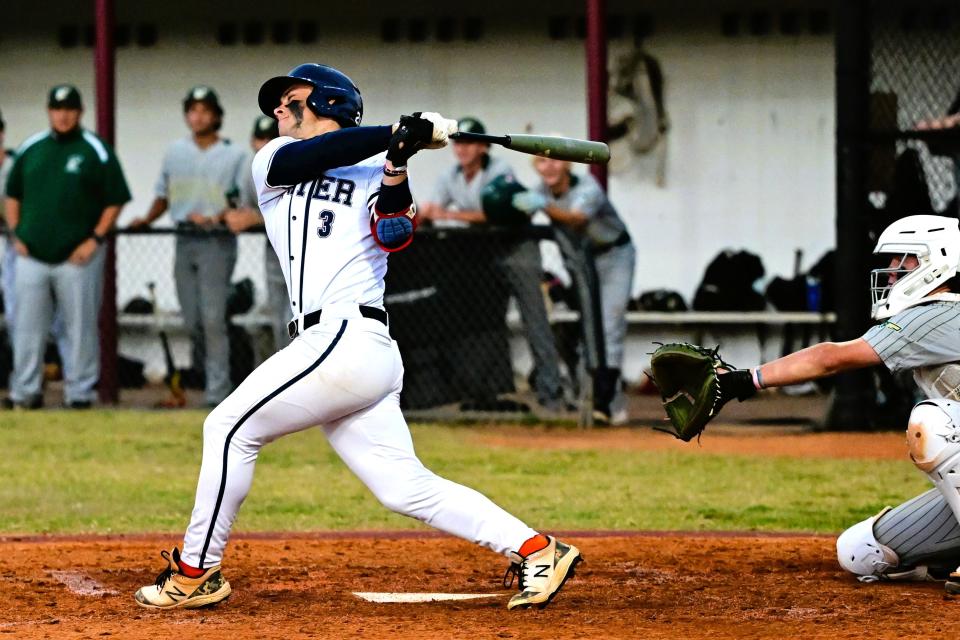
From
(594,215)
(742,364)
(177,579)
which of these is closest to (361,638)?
(177,579)

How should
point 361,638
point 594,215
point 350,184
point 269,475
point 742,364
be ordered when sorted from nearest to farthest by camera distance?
1. point 361,638
2. point 350,184
3. point 269,475
4. point 594,215
5. point 742,364

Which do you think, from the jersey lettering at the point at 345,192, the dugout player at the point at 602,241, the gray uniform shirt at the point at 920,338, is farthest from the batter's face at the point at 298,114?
the dugout player at the point at 602,241

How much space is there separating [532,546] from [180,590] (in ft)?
3.68

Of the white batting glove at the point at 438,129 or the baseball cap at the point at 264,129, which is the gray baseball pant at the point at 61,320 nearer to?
the baseball cap at the point at 264,129

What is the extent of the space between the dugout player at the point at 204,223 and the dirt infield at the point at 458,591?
4.54m

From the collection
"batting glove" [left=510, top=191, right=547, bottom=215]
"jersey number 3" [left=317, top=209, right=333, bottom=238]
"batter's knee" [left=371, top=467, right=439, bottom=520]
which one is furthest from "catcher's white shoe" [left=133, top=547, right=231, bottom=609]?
"batting glove" [left=510, top=191, right=547, bottom=215]

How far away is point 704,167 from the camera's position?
46.7 feet

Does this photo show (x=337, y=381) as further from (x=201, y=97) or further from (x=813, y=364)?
(x=201, y=97)

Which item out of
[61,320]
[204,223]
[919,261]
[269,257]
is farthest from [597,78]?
[919,261]

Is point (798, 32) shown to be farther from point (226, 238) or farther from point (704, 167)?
point (226, 238)

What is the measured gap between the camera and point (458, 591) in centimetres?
594

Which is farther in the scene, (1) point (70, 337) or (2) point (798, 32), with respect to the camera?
(2) point (798, 32)

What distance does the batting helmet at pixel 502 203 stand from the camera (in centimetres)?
1095

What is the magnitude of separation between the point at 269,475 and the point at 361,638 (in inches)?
166
